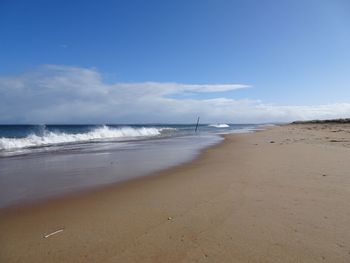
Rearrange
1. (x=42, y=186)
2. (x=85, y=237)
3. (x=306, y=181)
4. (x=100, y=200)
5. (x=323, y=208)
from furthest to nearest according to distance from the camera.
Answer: (x=42, y=186), (x=306, y=181), (x=100, y=200), (x=323, y=208), (x=85, y=237)

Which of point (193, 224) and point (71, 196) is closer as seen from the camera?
point (193, 224)

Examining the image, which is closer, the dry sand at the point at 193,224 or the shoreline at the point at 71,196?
the dry sand at the point at 193,224

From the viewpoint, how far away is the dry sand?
3.08 metres

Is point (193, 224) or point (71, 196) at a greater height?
point (193, 224)

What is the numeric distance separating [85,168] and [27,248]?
20.0 feet

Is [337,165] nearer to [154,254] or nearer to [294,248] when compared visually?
[294,248]

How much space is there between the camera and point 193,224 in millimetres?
3867

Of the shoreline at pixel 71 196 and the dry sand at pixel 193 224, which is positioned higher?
the dry sand at pixel 193 224

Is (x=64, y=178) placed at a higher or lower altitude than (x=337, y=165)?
lower

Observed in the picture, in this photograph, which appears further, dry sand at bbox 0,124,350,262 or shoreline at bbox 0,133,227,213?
shoreline at bbox 0,133,227,213

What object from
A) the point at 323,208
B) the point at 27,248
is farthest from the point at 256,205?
the point at 27,248

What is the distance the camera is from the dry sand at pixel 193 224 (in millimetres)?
3085

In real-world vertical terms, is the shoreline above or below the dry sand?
below

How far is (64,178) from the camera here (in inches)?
302
